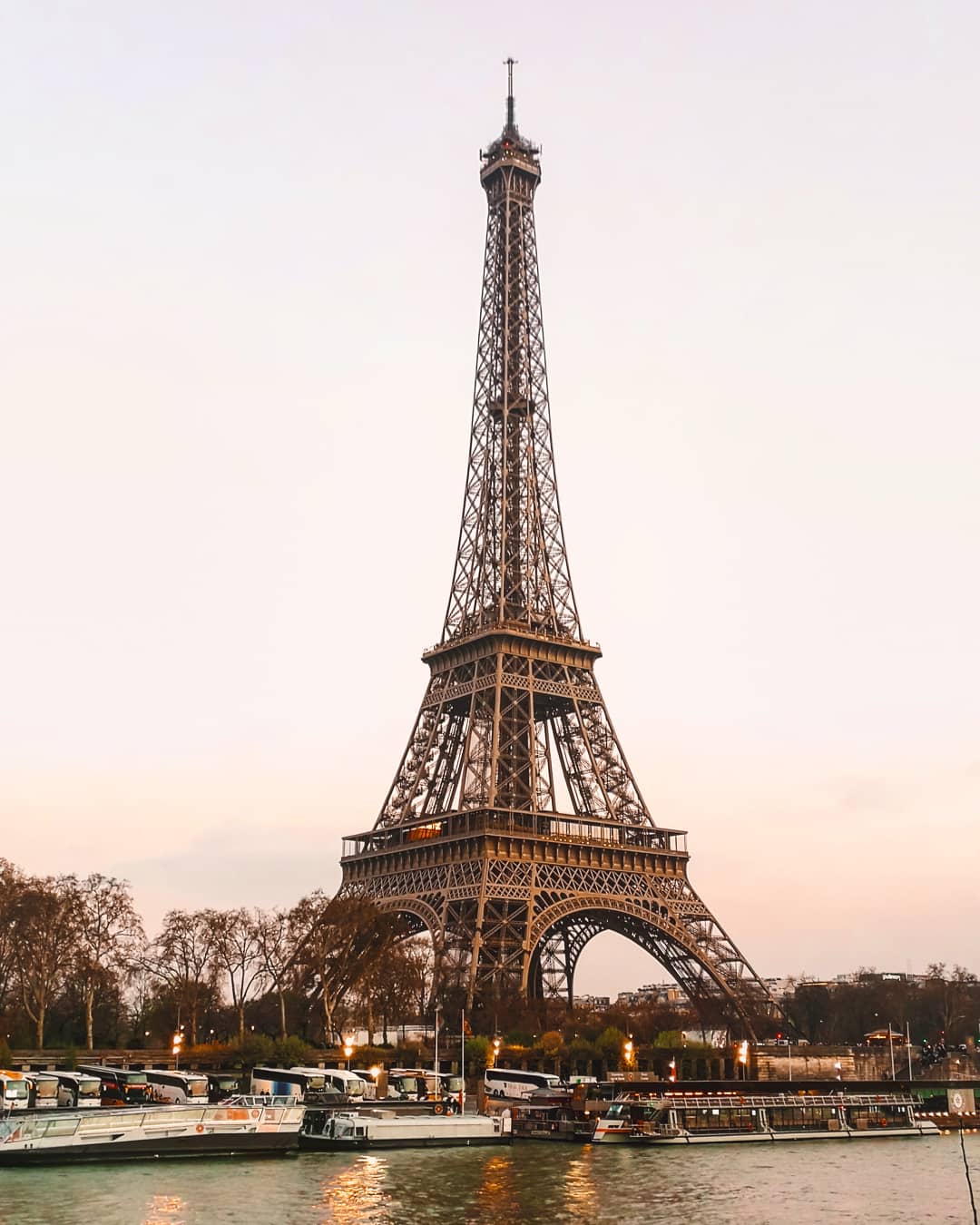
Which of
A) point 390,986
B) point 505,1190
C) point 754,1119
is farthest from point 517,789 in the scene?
point 505,1190

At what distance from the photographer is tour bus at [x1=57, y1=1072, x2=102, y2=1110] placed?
187 ft

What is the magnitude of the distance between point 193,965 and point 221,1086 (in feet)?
75.4

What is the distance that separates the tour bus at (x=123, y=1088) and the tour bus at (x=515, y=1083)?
18.2m

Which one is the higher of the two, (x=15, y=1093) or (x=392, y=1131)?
(x=15, y=1093)

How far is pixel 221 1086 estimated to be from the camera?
65.4 metres

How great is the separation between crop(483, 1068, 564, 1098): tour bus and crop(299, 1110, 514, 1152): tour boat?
9.99 meters

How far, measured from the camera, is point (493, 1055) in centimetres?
7606

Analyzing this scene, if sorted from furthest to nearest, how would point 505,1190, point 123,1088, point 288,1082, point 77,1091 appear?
point 288,1082, point 123,1088, point 77,1091, point 505,1190

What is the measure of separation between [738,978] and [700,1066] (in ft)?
22.4

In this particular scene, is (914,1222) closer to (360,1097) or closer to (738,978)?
(360,1097)

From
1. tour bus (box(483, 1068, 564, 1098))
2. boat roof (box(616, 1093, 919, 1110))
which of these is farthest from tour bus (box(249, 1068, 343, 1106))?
boat roof (box(616, 1093, 919, 1110))

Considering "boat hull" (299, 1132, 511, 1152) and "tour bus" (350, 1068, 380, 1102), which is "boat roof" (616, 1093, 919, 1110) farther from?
"tour bus" (350, 1068, 380, 1102)

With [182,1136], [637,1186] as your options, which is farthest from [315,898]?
[637,1186]

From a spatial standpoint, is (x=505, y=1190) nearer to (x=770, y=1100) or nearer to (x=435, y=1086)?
(x=435, y=1086)
